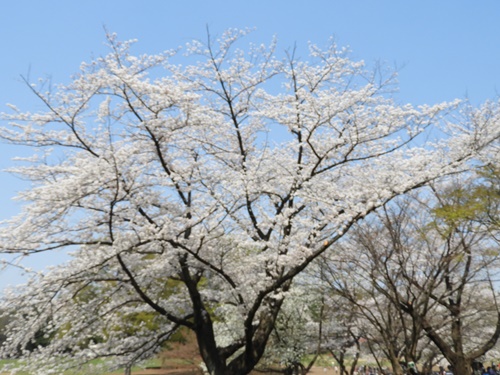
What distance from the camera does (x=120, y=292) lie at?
11.9 metres

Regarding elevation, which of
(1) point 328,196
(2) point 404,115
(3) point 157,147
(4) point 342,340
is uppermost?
(2) point 404,115

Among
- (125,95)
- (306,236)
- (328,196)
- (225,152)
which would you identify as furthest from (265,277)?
(125,95)

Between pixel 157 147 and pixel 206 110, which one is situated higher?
pixel 206 110

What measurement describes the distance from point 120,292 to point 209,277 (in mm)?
2249

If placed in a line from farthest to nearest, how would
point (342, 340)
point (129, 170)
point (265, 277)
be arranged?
point (342, 340) < point (265, 277) < point (129, 170)

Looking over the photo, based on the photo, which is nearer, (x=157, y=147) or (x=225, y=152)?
(x=157, y=147)

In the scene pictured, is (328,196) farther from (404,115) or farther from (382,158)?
(404,115)

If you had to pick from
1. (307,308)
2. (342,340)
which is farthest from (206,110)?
(342,340)

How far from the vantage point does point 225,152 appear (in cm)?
1221

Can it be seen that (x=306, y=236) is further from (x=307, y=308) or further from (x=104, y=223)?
(x=307, y=308)

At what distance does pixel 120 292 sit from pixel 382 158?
23.1 feet

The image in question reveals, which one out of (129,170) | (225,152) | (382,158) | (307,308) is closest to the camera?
(129,170)

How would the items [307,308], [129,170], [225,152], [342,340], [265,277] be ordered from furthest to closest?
[342,340], [307,308], [225,152], [265,277], [129,170]

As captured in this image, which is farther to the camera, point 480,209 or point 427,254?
point 427,254
